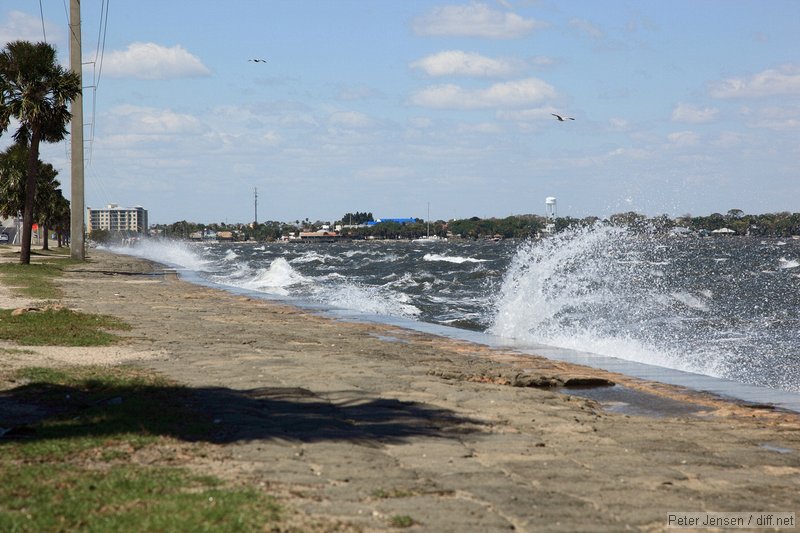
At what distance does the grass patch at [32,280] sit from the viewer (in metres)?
25.0

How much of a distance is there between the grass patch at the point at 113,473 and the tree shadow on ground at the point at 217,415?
2cm

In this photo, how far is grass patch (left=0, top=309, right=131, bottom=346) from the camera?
14062 mm

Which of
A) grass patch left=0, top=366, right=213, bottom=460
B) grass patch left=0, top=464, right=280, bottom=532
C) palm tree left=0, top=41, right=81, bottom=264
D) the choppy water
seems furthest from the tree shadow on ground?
palm tree left=0, top=41, right=81, bottom=264

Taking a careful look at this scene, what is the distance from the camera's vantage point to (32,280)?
3123cm

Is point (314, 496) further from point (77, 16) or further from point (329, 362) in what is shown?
point (77, 16)

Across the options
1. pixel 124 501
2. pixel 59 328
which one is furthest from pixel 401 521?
pixel 59 328

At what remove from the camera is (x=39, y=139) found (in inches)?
1626

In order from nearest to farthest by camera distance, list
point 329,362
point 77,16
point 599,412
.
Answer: point 599,412 < point 329,362 < point 77,16

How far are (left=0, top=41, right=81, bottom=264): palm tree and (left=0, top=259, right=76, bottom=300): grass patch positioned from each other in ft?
10.9

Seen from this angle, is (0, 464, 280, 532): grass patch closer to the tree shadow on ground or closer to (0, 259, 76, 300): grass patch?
the tree shadow on ground

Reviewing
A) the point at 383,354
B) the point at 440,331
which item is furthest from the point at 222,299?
the point at 383,354

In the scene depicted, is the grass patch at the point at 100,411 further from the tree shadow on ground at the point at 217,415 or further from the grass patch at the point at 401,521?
the grass patch at the point at 401,521

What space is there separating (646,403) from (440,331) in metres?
10.3

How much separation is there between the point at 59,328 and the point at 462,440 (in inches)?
377
